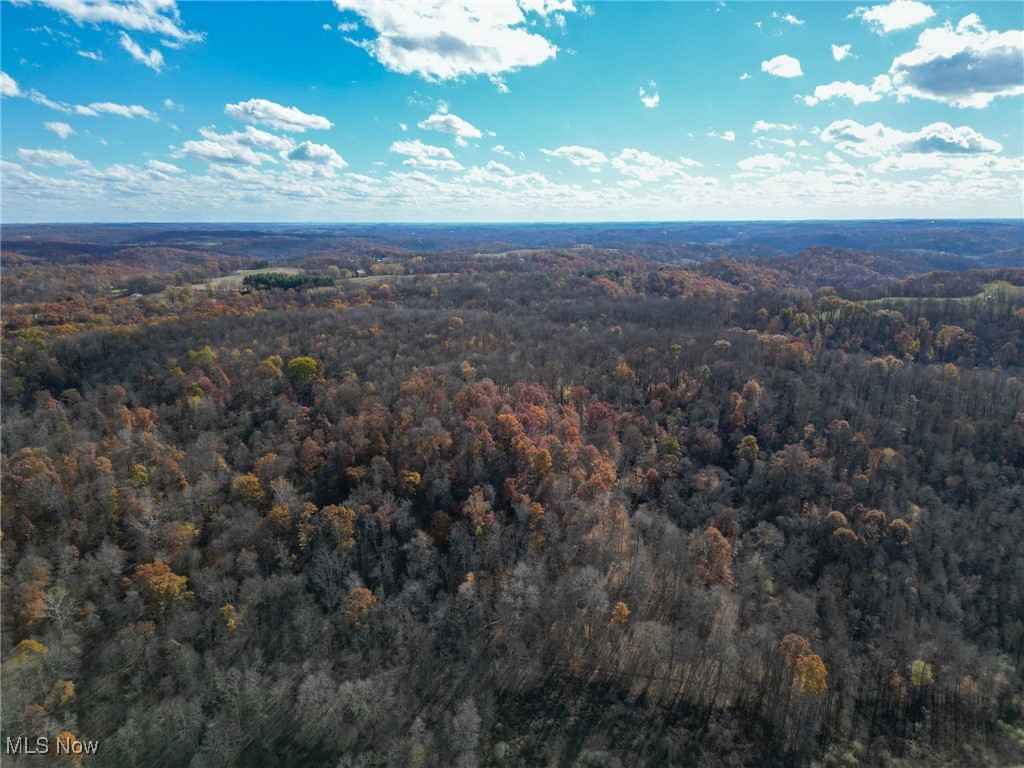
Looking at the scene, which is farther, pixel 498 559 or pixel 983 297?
pixel 983 297

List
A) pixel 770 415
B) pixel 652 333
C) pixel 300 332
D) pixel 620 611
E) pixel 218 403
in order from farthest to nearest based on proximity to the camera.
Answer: pixel 652 333
pixel 300 332
pixel 770 415
pixel 218 403
pixel 620 611

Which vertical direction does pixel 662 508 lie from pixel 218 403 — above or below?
below

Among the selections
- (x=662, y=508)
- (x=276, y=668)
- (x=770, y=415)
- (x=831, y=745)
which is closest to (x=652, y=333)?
(x=770, y=415)

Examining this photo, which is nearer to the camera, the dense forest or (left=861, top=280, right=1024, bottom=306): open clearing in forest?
the dense forest

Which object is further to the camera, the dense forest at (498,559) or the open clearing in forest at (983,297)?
the open clearing in forest at (983,297)

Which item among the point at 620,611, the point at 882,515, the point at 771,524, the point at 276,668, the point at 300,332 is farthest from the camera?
the point at 300,332

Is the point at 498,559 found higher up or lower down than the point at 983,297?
lower down

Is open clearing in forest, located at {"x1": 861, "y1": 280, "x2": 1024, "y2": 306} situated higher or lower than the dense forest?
higher

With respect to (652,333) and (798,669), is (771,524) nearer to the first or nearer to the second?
(798,669)
